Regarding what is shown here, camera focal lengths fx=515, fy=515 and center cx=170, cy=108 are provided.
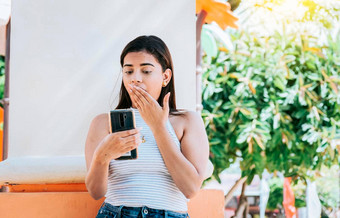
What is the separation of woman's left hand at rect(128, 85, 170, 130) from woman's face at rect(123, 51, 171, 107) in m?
0.11

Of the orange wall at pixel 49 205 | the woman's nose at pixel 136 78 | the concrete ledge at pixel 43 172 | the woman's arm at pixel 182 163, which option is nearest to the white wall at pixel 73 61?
the concrete ledge at pixel 43 172

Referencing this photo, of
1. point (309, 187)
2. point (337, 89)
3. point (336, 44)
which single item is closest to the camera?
point (337, 89)

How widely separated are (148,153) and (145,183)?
12cm

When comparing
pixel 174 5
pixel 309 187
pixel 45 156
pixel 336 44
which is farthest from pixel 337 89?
pixel 45 156

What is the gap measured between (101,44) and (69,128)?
456 millimetres

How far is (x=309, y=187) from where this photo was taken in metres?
8.04

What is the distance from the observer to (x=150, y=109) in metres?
1.92

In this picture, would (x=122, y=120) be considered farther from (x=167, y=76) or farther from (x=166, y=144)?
(x=167, y=76)

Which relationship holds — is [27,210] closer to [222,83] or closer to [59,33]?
[59,33]

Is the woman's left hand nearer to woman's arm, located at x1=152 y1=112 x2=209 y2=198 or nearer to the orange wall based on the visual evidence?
woman's arm, located at x1=152 y1=112 x2=209 y2=198

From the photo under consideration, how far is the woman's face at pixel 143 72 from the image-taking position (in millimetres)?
2045

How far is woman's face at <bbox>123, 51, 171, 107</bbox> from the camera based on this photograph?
204cm

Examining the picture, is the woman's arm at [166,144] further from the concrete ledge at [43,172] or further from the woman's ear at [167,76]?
the concrete ledge at [43,172]

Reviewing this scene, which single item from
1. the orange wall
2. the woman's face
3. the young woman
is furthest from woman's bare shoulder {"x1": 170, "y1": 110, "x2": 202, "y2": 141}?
the orange wall
